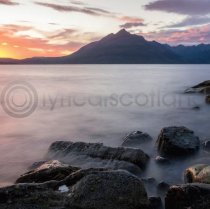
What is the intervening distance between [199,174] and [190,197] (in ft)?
10.2

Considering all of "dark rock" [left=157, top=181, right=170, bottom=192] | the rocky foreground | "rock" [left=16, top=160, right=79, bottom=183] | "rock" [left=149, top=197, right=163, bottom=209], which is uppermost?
the rocky foreground

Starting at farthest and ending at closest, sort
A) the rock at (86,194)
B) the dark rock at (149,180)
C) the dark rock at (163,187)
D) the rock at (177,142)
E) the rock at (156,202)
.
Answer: the rock at (177,142), the dark rock at (149,180), the dark rock at (163,187), the rock at (156,202), the rock at (86,194)

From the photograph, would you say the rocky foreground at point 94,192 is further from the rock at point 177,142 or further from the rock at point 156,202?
the rock at point 177,142

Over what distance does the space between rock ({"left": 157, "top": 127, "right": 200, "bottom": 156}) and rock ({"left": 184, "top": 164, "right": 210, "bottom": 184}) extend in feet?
9.29

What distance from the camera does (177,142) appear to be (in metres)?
16.2

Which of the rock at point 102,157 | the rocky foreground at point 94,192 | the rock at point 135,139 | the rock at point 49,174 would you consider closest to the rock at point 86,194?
the rocky foreground at point 94,192

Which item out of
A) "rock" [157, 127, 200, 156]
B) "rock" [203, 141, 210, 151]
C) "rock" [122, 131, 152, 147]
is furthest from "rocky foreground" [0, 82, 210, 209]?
"rock" [122, 131, 152, 147]

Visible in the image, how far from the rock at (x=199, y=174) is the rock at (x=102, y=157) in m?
2.07

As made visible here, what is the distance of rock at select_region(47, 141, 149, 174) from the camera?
45.6 ft

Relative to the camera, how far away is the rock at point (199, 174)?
1127 centimetres

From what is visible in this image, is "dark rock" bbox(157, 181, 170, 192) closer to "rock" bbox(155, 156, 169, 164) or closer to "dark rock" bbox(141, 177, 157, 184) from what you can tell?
"dark rock" bbox(141, 177, 157, 184)

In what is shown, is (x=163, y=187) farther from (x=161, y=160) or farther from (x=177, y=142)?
(x=177, y=142)

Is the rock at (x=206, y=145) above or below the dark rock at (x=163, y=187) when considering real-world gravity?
above

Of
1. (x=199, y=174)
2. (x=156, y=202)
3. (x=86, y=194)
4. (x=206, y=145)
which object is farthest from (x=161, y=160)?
(x=86, y=194)
